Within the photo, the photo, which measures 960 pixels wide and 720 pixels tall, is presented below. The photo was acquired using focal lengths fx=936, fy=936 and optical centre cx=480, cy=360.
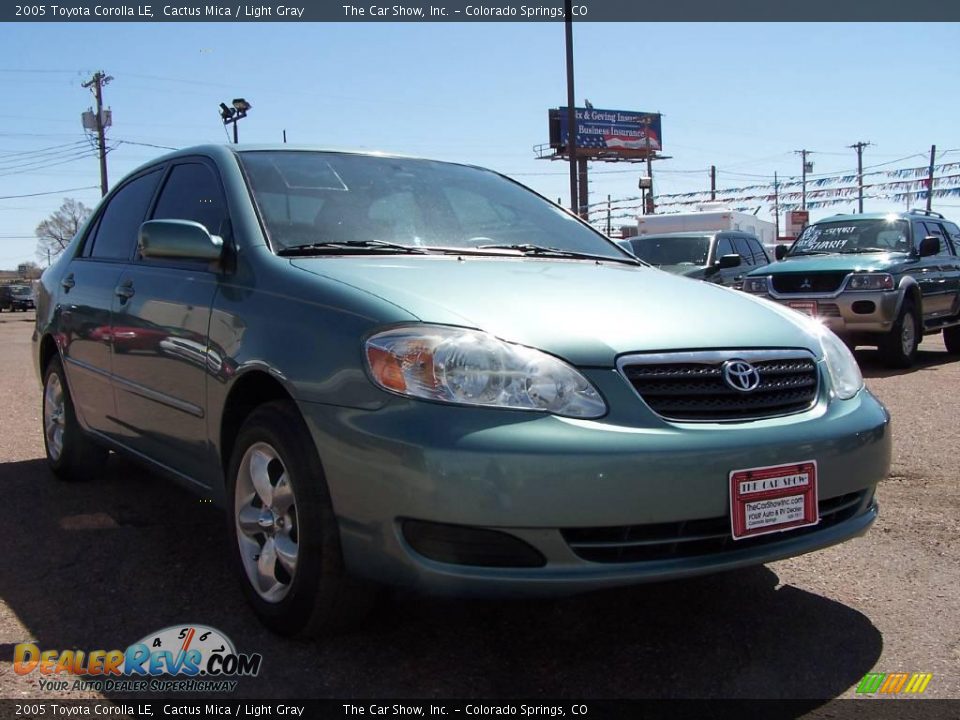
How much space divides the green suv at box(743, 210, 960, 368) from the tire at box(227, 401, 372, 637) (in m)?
7.86

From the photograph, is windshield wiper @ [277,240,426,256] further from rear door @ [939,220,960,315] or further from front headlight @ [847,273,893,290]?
rear door @ [939,220,960,315]

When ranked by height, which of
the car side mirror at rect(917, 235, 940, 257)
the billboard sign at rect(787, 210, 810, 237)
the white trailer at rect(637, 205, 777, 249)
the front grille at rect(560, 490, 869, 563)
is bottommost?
the front grille at rect(560, 490, 869, 563)

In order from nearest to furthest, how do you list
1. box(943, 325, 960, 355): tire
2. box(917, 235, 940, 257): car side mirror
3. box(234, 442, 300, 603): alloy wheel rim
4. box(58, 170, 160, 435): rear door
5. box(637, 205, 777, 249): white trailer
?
box(234, 442, 300, 603): alloy wheel rim
box(58, 170, 160, 435): rear door
box(917, 235, 940, 257): car side mirror
box(943, 325, 960, 355): tire
box(637, 205, 777, 249): white trailer

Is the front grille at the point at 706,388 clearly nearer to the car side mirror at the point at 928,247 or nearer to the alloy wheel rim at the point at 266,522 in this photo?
the alloy wheel rim at the point at 266,522

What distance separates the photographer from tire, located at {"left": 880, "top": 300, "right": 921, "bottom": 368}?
380 inches

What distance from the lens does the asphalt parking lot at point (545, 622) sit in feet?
8.39

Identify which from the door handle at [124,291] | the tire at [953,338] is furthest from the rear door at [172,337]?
the tire at [953,338]

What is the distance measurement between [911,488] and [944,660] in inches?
81.4

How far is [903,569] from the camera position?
11.4 feet

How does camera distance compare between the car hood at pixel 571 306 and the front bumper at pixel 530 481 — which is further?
the car hood at pixel 571 306

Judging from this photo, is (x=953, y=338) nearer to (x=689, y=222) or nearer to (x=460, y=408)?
(x=460, y=408)

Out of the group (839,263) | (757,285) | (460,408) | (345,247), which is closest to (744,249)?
(757,285)

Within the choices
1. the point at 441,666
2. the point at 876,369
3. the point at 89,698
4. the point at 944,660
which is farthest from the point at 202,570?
the point at 876,369

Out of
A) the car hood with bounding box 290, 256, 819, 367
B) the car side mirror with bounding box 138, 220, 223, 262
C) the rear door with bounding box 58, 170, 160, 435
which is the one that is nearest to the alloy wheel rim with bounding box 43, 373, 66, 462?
the rear door with bounding box 58, 170, 160, 435
